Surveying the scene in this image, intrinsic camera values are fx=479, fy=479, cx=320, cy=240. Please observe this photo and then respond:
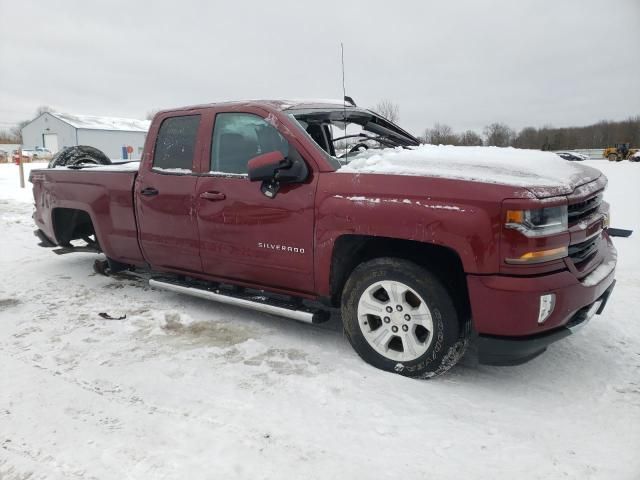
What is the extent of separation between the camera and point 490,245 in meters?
2.59

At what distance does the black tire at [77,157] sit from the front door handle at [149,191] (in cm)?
203

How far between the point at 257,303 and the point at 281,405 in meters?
1.03

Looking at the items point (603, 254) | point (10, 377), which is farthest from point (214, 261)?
point (603, 254)

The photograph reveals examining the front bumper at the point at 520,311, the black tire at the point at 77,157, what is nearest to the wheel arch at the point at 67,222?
the black tire at the point at 77,157

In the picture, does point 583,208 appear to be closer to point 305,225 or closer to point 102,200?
point 305,225

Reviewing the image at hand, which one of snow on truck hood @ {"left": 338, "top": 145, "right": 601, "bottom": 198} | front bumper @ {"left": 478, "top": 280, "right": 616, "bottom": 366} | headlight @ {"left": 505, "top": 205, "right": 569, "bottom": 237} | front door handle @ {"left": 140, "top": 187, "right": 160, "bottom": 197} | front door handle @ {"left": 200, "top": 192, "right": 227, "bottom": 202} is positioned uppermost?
snow on truck hood @ {"left": 338, "top": 145, "right": 601, "bottom": 198}

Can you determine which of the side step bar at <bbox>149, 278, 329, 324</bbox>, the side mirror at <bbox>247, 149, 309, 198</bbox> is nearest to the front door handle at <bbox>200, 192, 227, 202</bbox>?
the side mirror at <bbox>247, 149, 309, 198</bbox>

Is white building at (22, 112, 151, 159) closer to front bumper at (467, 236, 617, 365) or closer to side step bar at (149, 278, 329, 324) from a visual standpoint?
side step bar at (149, 278, 329, 324)

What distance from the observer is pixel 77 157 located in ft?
19.3

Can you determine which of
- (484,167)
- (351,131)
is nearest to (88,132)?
(351,131)

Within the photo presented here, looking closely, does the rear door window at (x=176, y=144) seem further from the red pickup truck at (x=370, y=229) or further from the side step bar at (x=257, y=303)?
the side step bar at (x=257, y=303)

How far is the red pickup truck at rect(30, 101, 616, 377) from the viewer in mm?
2615

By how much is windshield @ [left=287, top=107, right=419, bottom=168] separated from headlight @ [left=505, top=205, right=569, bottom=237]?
1474 mm

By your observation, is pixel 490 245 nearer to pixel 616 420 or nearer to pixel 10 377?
pixel 616 420
